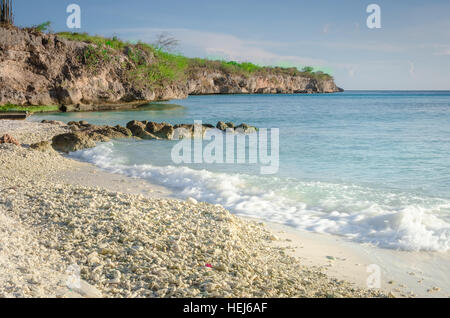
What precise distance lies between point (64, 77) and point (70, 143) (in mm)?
19937

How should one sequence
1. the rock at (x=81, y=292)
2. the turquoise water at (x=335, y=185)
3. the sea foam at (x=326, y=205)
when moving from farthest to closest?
the turquoise water at (x=335, y=185)
the sea foam at (x=326, y=205)
the rock at (x=81, y=292)

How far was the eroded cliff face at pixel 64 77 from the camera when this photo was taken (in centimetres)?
2767

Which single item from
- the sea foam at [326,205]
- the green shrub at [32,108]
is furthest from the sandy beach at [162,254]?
the green shrub at [32,108]

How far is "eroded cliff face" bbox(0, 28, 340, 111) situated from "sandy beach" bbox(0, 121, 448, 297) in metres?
25.2

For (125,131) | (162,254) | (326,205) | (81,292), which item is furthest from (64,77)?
(81,292)

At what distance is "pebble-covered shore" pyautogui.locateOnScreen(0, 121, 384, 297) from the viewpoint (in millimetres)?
3346

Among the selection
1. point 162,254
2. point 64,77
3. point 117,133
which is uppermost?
point 64,77

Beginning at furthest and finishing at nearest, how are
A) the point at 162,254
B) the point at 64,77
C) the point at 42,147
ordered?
1. the point at 64,77
2. the point at 42,147
3. the point at 162,254

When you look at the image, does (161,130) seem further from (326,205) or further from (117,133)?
(326,205)

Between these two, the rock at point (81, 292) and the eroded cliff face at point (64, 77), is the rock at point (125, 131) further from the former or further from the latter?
the eroded cliff face at point (64, 77)

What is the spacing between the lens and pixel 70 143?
41.3 ft

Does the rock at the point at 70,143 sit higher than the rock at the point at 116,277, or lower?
higher

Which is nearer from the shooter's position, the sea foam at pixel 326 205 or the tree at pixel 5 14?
the sea foam at pixel 326 205
